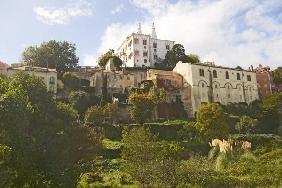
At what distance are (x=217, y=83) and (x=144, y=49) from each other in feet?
77.5

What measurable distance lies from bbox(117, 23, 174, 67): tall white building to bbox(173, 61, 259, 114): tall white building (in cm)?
1554

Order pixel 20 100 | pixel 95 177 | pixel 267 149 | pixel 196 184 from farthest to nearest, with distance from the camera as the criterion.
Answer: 1. pixel 267 149
2. pixel 95 177
3. pixel 196 184
4. pixel 20 100

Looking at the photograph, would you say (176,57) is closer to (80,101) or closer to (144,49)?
(144,49)

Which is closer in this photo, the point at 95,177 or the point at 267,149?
the point at 95,177

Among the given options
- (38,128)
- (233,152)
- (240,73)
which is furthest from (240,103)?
(38,128)

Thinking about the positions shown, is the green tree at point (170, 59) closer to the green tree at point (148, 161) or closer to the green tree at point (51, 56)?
the green tree at point (51, 56)

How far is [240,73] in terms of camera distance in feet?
264

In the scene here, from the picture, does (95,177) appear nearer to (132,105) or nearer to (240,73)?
(132,105)

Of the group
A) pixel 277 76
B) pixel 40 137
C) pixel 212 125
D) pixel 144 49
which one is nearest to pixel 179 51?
pixel 144 49

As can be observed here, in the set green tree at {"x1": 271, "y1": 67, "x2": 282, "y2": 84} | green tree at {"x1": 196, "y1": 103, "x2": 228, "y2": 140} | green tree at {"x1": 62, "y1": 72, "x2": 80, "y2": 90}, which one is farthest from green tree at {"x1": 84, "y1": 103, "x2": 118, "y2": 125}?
green tree at {"x1": 271, "y1": 67, "x2": 282, "y2": 84}

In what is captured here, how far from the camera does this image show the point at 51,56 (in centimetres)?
8731

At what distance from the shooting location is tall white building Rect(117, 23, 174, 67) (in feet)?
308

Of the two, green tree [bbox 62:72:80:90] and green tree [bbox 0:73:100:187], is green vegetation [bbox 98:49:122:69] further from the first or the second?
green tree [bbox 0:73:100:187]

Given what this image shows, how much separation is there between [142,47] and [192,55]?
37.0ft
